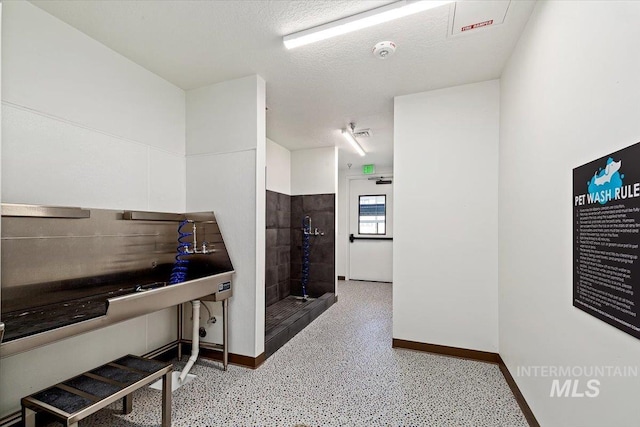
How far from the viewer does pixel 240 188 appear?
2.86 m

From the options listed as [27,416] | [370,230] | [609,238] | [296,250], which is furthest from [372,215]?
[27,416]

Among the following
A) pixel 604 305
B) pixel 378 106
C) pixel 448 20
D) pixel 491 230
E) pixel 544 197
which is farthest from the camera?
pixel 378 106

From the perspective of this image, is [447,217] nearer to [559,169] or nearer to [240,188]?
[559,169]

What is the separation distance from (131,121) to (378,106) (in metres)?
2.71

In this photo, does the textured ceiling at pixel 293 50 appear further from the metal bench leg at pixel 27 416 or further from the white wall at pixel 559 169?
the metal bench leg at pixel 27 416

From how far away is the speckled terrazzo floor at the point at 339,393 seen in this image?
1990 mm

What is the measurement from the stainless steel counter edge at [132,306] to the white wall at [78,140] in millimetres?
624

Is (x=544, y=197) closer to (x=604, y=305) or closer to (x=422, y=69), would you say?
(x=604, y=305)

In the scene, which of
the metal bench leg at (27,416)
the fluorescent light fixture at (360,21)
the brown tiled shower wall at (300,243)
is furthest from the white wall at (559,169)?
the brown tiled shower wall at (300,243)

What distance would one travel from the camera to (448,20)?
204cm

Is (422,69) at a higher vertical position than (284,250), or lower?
higher

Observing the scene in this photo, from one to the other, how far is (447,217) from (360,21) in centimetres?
203

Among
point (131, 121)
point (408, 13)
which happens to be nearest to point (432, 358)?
point (408, 13)

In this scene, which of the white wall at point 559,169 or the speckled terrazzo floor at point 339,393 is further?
the speckled terrazzo floor at point 339,393
